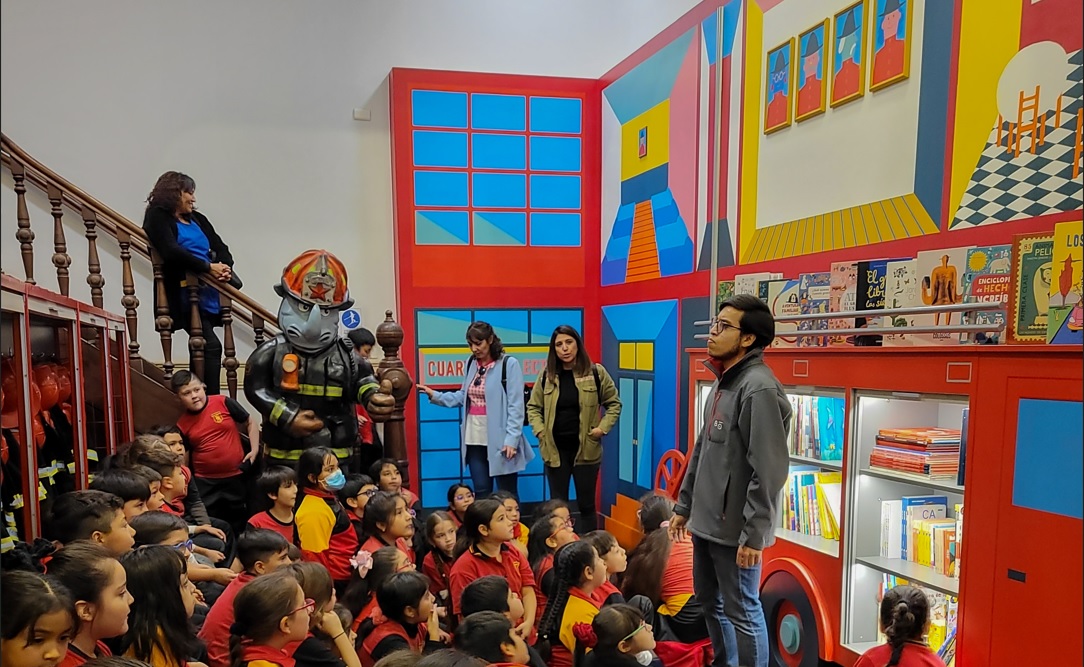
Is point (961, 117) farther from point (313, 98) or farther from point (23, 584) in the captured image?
point (313, 98)

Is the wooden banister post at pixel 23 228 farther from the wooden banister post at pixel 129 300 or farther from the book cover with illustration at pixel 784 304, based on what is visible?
the book cover with illustration at pixel 784 304

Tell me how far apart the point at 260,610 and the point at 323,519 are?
133 cm

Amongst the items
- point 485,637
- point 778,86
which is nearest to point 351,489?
point 485,637

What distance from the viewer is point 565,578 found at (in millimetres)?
2707

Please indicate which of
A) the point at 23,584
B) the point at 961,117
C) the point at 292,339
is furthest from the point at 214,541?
the point at 961,117

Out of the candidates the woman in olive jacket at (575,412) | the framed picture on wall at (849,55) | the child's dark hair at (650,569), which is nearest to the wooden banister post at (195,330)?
the woman in olive jacket at (575,412)

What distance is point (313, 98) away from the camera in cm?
559

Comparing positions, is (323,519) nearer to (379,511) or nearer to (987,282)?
(379,511)

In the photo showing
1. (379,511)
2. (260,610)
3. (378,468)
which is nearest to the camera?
(260,610)

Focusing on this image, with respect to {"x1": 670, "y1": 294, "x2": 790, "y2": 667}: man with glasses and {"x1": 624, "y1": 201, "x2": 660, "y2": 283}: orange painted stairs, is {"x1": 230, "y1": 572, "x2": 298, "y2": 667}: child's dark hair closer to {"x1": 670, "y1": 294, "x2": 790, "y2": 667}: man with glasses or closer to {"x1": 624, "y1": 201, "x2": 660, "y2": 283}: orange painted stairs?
{"x1": 670, "y1": 294, "x2": 790, "y2": 667}: man with glasses

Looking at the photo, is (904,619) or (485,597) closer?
(904,619)

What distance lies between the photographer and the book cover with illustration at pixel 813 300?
3.33 m

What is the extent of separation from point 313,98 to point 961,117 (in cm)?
478

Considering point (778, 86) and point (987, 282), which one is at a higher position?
point (778, 86)
